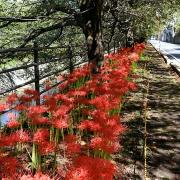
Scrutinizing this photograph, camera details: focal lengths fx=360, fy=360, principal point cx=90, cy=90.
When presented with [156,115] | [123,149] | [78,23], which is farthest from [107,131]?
[78,23]

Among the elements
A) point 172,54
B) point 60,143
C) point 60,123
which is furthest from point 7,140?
point 172,54

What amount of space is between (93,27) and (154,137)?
179 inches

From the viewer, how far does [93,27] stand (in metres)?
9.91

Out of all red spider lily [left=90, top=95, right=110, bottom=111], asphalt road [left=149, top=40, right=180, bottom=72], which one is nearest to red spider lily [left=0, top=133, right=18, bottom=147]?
red spider lily [left=90, top=95, right=110, bottom=111]

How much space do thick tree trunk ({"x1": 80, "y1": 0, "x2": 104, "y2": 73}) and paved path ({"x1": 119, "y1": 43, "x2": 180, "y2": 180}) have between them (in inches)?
61.8

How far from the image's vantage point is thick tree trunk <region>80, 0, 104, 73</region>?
980 cm

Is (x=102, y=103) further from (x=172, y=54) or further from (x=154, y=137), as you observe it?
(x=172, y=54)

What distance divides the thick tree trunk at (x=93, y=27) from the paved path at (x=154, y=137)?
1570 millimetres

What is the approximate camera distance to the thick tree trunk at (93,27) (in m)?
9.80

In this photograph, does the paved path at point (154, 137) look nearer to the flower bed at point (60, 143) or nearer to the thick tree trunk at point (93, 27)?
the flower bed at point (60, 143)

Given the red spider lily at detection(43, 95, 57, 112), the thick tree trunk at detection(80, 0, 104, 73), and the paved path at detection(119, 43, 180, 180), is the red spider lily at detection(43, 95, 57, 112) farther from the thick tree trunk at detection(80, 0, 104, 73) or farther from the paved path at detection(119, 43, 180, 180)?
the thick tree trunk at detection(80, 0, 104, 73)

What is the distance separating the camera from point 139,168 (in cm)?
484

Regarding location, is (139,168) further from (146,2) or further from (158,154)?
(146,2)

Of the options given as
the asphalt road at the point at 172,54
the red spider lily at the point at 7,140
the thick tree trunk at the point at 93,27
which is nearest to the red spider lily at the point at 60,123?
the red spider lily at the point at 7,140
